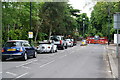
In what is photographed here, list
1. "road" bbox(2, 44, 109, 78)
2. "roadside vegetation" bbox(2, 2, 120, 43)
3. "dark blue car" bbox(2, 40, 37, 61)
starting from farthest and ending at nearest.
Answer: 1. "roadside vegetation" bbox(2, 2, 120, 43)
2. "dark blue car" bbox(2, 40, 37, 61)
3. "road" bbox(2, 44, 109, 78)

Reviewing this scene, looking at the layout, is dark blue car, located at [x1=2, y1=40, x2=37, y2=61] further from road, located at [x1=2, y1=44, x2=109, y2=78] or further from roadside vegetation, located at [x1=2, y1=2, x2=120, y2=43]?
roadside vegetation, located at [x1=2, y1=2, x2=120, y2=43]

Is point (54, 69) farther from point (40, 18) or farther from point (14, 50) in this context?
point (40, 18)

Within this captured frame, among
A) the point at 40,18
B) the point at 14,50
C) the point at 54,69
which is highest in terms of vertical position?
the point at 40,18

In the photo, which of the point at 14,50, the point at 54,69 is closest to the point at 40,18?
the point at 14,50

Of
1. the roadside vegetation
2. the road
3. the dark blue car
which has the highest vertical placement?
the roadside vegetation

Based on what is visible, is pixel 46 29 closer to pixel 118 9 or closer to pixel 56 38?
pixel 56 38

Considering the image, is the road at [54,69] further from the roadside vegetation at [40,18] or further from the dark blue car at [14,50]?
the roadside vegetation at [40,18]

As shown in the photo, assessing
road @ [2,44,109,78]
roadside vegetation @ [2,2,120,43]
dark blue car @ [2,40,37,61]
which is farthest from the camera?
roadside vegetation @ [2,2,120,43]

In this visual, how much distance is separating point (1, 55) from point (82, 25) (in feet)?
291

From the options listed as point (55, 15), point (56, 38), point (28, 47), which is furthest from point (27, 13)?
point (55, 15)

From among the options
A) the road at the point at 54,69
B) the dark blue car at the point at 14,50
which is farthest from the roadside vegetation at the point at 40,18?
the road at the point at 54,69

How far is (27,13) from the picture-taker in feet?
100

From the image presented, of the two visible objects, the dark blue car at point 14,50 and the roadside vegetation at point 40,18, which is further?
the roadside vegetation at point 40,18

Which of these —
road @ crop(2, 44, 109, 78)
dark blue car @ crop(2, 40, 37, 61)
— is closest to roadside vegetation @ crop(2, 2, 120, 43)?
dark blue car @ crop(2, 40, 37, 61)
